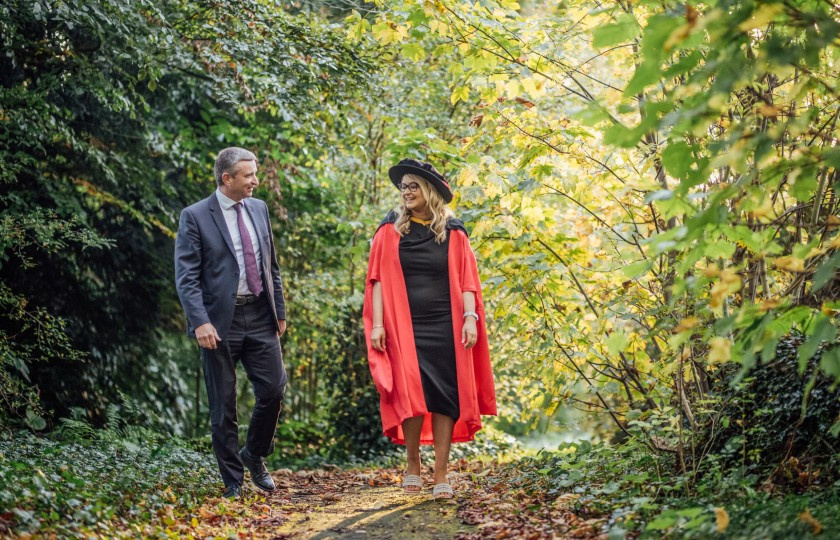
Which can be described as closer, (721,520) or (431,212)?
(721,520)

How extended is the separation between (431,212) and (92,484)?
8.18 ft

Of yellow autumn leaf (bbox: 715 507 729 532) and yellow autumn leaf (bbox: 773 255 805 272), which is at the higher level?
yellow autumn leaf (bbox: 773 255 805 272)

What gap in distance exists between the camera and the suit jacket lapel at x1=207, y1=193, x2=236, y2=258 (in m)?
4.97

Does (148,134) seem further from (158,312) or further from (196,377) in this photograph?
(196,377)

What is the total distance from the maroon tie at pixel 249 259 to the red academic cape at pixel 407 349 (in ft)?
2.36

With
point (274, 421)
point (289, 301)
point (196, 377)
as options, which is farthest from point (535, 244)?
point (196, 377)

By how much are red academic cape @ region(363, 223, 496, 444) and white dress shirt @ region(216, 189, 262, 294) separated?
2.52 feet

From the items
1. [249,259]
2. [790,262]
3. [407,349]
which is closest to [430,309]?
[407,349]

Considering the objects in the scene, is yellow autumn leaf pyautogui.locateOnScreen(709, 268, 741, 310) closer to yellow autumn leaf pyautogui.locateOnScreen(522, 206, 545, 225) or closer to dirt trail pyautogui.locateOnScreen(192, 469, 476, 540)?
dirt trail pyautogui.locateOnScreen(192, 469, 476, 540)

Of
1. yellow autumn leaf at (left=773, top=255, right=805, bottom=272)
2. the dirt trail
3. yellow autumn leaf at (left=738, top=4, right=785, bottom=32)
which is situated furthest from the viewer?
the dirt trail

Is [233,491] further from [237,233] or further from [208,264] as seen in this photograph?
[237,233]

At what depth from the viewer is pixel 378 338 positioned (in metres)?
4.89

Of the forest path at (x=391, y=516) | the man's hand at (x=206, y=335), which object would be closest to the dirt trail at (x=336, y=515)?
the forest path at (x=391, y=516)

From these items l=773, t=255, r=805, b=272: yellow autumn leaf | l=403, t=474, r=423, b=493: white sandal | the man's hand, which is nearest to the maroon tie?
the man's hand
